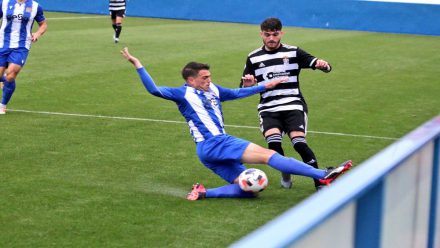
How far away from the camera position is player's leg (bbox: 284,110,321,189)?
8422mm

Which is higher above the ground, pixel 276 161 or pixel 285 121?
pixel 285 121

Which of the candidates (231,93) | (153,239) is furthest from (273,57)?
(153,239)

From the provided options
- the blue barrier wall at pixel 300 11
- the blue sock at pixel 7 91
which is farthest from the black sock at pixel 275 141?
the blue barrier wall at pixel 300 11

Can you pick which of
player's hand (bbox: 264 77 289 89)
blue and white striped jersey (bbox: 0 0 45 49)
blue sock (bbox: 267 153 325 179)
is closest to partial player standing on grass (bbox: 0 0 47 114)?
blue and white striped jersey (bbox: 0 0 45 49)

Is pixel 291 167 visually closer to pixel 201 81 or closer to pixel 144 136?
pixel 201 81

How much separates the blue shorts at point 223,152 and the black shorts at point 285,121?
0.63m

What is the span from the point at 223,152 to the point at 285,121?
963 mm

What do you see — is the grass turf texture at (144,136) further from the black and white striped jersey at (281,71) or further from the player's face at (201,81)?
the player's face at (201,81)

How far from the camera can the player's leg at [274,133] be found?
851 cm

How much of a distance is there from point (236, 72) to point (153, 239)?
1249 centimetres

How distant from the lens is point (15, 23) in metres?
13.1

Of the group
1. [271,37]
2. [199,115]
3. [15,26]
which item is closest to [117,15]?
[15,26]

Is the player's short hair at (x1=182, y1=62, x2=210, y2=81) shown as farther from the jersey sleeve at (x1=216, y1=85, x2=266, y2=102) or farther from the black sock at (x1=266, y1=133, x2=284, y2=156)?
the black sock at (x1=266, y1=133, x2=284, y2=156)

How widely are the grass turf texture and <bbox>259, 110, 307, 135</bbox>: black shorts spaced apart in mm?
583
